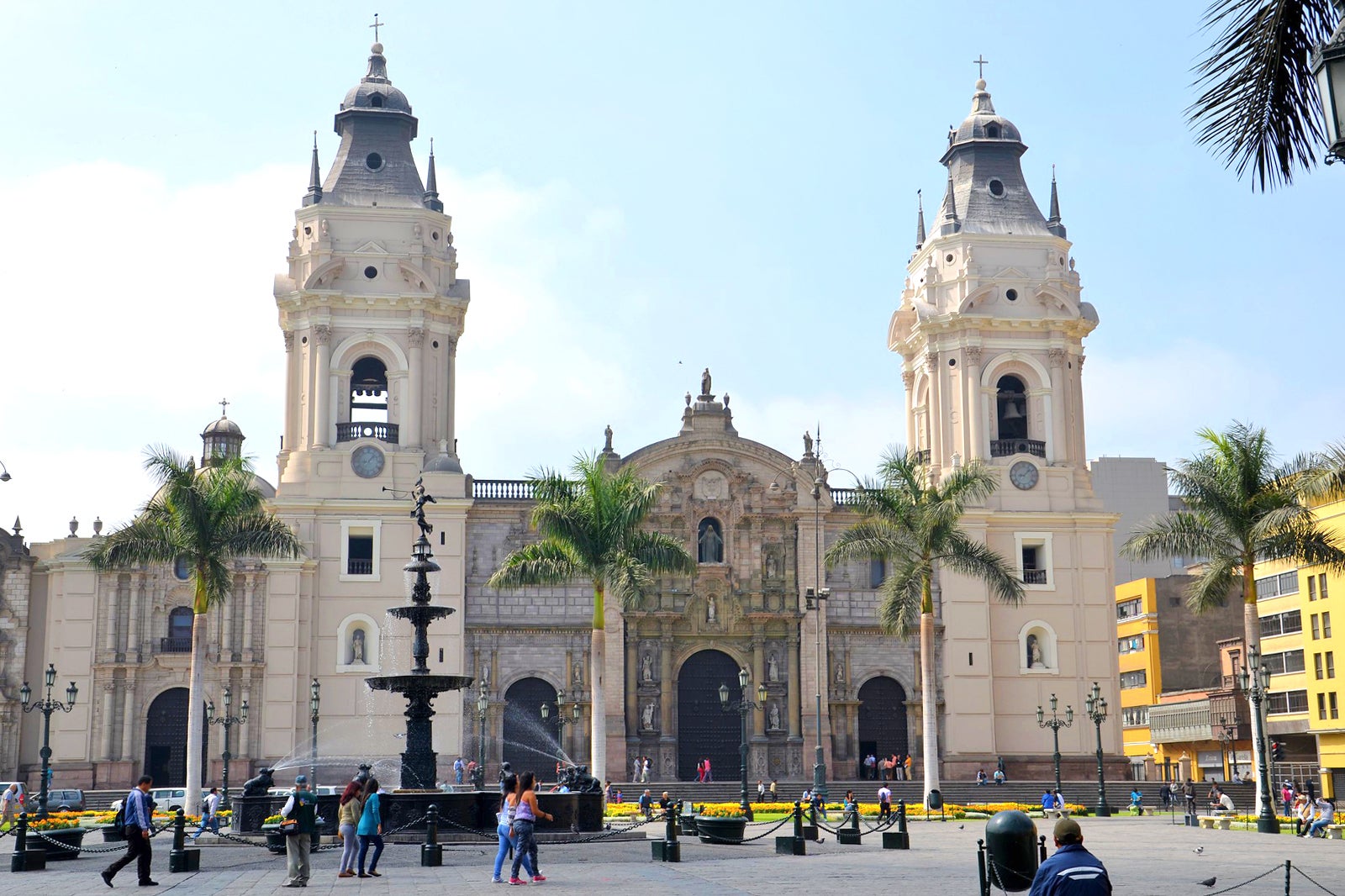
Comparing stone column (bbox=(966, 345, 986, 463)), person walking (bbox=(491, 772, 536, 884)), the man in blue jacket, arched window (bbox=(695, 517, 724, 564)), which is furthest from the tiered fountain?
stone column (bbox=(966, 345, 986, 463))

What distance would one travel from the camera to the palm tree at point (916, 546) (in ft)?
147

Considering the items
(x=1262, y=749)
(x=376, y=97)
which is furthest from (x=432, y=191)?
(x=1262, y=749)

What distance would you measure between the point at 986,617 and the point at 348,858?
38213mm

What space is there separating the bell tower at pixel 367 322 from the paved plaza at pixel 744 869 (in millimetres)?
25137

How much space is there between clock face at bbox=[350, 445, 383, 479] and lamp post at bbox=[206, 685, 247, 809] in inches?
339

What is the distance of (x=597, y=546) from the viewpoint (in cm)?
4319

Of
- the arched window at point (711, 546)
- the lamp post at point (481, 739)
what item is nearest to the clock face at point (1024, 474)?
the arched window at point (711, 546)

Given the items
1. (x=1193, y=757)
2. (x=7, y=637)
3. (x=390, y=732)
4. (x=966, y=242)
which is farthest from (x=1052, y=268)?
(x=7, y=637)

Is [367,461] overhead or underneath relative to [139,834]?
overhead

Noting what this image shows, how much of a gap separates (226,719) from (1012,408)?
30.6 m

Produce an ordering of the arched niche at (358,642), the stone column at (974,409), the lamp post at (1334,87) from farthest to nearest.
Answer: the stone column at (974,409)
the arched niche at (358,642)
the lamp post at (1334,87)

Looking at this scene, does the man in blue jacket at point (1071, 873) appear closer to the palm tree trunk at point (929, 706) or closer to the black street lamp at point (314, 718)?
the palm tree trunk at point (929, 706)

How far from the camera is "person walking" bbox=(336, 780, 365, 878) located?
22938 millimetres

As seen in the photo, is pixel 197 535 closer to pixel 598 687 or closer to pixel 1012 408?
pixel 598 687
